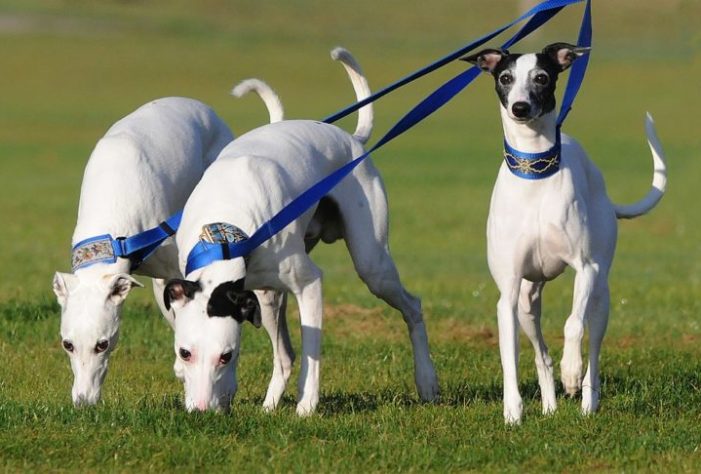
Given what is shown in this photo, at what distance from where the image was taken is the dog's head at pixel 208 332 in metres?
7.90

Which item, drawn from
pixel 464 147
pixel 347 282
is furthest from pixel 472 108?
pixel 347 282

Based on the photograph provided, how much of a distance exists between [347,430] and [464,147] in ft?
119

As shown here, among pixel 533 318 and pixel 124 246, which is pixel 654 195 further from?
pixel 124 246

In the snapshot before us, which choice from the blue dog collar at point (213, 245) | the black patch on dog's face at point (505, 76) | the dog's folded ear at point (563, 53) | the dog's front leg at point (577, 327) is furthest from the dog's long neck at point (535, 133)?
the blue dog collar at point (213, 245)

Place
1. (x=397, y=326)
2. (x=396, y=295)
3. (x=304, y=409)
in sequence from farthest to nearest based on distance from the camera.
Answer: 1. (x=397, y=326)
2. (x=396, y=295)
3. (x=304, y=409)

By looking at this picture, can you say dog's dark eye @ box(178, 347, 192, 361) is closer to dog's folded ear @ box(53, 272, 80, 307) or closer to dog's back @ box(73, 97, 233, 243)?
dog's folded ear @ box(53, 272, 80, 307)

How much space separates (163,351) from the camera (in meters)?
11.9

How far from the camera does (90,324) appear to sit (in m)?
8.71

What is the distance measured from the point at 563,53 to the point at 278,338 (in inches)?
120

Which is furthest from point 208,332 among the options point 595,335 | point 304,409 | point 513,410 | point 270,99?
point 270,99

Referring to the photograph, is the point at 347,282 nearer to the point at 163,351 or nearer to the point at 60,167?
the point at 163,351

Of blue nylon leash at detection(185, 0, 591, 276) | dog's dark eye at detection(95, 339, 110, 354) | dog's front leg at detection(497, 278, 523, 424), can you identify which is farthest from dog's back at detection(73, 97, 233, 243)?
dog's front leg at detection(497, 278, 523, 424)

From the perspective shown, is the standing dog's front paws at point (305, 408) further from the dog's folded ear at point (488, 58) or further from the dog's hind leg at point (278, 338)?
the dog's folded ear at point (488, 58)

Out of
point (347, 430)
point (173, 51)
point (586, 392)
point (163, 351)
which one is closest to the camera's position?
point (347, 430)
